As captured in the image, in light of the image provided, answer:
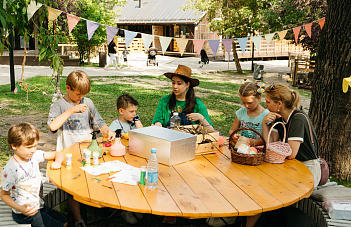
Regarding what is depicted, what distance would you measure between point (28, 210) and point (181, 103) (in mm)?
2089

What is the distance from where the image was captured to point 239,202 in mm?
2414

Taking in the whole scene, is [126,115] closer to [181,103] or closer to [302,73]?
[181,103]

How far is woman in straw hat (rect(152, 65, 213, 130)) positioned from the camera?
412 cm

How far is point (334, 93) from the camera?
4.83m

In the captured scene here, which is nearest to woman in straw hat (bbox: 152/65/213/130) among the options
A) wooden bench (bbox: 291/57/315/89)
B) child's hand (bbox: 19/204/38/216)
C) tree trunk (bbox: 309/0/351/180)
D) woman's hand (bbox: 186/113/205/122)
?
woman's hand (bbox: 186/113/205/122)

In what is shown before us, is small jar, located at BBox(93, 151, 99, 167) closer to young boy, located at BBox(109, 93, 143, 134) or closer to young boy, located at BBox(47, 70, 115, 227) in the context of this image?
young boy, located at BBox(47, 70, 115, 227)

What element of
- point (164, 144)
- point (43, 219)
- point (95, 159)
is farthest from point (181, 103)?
point (43, 219)

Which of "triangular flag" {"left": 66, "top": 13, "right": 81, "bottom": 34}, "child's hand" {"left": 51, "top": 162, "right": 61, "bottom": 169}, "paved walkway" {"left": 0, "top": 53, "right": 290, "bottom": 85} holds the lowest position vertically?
"child's hand" {"left": 51, "top": 162, "right": 61, "bottom": 169}

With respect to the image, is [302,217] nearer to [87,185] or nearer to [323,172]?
[323,172]

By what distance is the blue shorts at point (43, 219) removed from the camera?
2680 mm

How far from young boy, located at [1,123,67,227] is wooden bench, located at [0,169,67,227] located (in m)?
0.07

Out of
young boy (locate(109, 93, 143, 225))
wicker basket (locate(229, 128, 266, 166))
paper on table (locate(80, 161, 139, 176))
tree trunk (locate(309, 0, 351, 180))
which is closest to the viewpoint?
paper on table (locate(80, 161, 139, 176))

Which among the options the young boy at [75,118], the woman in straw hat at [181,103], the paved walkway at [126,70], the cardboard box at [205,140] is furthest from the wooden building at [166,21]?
the cardboard box at [205,140]

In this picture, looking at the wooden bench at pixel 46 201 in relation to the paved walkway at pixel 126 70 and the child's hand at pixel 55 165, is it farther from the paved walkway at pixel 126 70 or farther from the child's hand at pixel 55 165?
the paved walkway at pixel 126 70
